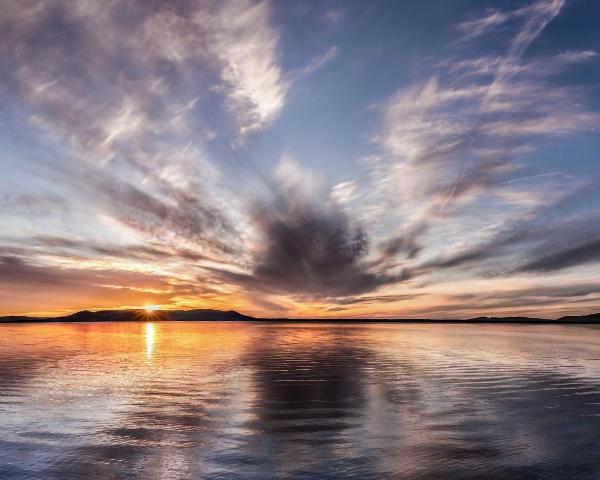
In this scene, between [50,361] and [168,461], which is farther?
[50,361]

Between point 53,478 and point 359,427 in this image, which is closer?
point 53,478

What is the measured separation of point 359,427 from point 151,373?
2096 cm

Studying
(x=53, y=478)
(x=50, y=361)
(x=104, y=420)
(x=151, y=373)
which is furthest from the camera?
(x=50, y=361)

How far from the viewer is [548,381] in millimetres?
28469

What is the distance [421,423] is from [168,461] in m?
9.64

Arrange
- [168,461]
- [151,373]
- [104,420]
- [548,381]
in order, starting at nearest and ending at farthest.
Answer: [168,461] → [104,420] → [548,381] → [151,373]

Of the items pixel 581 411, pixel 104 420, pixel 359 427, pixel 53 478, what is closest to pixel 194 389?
pixel 104 420

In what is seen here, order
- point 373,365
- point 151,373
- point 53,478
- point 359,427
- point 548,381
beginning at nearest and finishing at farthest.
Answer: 1. point 53,478
2. point 359,427
3. point 548,381
4. point 151,373
5. point 373,365

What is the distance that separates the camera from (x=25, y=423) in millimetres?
17359

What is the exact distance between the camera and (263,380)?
2861 centimetres

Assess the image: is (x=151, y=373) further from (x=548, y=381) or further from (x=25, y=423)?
(x=548, y=381)

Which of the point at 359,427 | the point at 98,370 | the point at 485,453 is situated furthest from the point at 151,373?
the point at 485,453

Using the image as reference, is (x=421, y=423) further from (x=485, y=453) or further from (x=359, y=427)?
(x=485, y=453)

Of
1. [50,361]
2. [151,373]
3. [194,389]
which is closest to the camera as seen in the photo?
[194,389]
